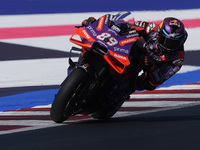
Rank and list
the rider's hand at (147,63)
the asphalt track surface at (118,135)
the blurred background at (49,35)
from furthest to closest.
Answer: the blurred background at (49,35) → the rider's hand at (147,63) → the asphalt track surface at (118,135)

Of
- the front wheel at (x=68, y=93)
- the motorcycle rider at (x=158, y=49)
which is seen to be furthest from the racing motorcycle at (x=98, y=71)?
the motorcycle rider at (x=158, y=49)

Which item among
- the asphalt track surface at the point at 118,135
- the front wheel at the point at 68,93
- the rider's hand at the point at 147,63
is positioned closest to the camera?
the asphalt track surface at the point at 118,135

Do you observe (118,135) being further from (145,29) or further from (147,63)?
(145,29)

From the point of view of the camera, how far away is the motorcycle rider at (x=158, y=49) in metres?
6.69

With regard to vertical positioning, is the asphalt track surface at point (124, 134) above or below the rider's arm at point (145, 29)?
below

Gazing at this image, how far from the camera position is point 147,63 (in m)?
6.70

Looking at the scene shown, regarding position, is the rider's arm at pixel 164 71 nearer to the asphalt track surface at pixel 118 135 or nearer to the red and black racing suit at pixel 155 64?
the red and black racing suit at pixel 155 64

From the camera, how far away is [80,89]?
641 centimetres

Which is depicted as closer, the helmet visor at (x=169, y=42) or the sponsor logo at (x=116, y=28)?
the sponsor logo at (x=116, y=28)

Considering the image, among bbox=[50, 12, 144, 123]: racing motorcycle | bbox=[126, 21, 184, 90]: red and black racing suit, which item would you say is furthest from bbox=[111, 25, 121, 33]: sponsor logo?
bbox=[126, 21, 184, 90]: red and black racing suit

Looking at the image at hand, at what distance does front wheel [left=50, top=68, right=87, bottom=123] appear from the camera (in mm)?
6359

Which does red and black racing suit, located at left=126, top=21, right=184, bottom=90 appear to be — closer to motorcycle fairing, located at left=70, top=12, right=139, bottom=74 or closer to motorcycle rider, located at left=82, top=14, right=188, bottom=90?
motorcycle rider, located at left=82, top=14, right=188, bottom=90

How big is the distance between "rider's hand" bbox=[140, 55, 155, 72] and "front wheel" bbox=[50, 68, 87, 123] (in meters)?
0.70

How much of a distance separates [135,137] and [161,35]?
138 cm
